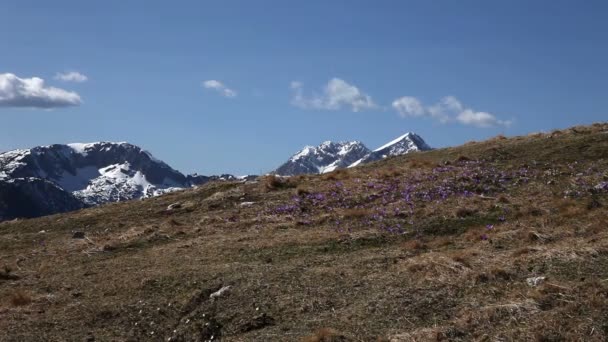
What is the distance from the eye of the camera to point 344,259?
1914 centimetres

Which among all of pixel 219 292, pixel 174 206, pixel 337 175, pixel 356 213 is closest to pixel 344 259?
pixel 219 292

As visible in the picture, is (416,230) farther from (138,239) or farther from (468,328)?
(138,239)

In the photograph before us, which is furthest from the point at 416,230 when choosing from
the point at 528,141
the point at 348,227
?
the point at 528,141

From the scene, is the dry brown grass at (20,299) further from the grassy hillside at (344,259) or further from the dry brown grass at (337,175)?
the dry brown grass at (337,175)

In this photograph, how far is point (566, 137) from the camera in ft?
111

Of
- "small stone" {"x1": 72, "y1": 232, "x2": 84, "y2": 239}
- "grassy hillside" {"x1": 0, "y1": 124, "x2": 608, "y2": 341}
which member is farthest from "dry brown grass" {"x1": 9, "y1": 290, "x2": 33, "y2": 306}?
"small stone" {"x1": 72, "y1": 232, "x2": 84, "y2": 239}

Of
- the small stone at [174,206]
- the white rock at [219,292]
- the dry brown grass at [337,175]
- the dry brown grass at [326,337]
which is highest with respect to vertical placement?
the dry brown grass at [337,175]

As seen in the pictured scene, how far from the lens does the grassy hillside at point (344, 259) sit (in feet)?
44.0

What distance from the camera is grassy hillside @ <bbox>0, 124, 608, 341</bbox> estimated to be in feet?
44.0

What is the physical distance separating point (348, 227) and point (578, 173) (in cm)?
1152

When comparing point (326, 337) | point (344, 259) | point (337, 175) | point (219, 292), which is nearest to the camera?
point (326, 337)

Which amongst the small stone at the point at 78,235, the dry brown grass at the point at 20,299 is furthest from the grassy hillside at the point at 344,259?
the small stone at the point at 78,235

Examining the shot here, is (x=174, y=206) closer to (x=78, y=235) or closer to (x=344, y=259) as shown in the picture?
(x=78, y=235)

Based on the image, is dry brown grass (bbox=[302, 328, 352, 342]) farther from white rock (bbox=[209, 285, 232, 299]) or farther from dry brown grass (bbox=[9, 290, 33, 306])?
dry brown grass (bbox=[9, 290, 33, 306])
